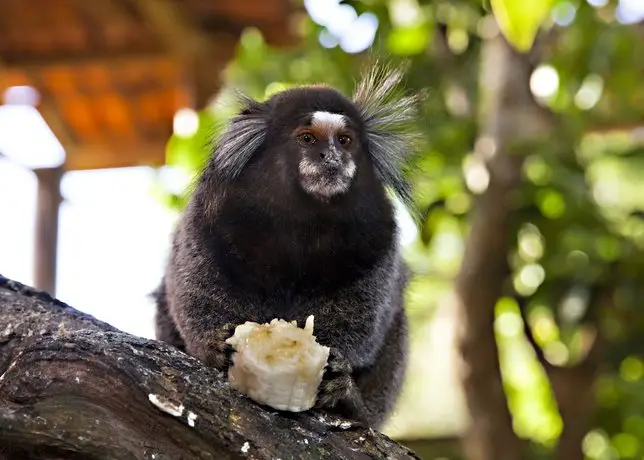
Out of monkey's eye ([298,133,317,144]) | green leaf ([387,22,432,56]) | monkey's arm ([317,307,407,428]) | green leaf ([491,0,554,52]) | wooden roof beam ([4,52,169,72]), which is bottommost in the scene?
monkey's arm ([317,307,407,428])

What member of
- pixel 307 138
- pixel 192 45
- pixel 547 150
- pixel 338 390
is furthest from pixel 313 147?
pixel 192 45

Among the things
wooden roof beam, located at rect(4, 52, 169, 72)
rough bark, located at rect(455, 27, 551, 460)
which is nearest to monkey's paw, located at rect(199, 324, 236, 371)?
rough bark, located at rect(455, 27, 551, 460)

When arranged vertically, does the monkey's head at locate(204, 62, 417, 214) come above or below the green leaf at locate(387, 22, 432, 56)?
below

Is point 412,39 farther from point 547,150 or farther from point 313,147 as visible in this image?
point 313,147

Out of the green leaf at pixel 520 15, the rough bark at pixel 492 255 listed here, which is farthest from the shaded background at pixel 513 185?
the green leaf at pixel 520 15

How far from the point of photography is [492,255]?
3.67m

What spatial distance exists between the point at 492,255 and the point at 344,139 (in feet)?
4.91

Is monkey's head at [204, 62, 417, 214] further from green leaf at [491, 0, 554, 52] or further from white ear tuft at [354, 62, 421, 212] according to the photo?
green leaf at [491, 0, 554, 52]

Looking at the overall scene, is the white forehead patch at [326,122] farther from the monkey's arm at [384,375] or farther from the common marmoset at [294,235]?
the monkey's arm at [384,375]

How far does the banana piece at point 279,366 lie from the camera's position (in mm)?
1787

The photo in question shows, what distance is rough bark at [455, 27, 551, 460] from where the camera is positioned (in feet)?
11.9

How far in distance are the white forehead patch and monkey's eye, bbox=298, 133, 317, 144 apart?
35 mm

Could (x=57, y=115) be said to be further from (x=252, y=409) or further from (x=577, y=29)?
(x=252, y=409)

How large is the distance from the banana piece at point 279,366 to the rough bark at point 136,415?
0.09 feet
